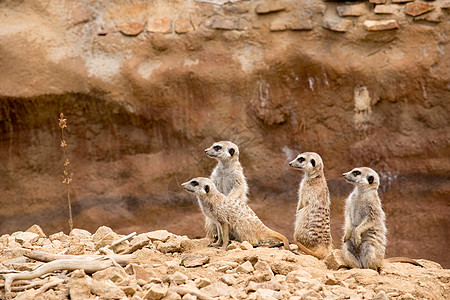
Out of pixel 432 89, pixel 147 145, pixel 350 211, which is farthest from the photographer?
pixel 147 145

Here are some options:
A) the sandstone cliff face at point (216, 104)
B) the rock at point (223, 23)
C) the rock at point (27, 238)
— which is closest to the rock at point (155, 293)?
the rock at point (27, 238)

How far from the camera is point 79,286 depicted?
124 inches

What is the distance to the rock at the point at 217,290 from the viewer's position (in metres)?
3.30

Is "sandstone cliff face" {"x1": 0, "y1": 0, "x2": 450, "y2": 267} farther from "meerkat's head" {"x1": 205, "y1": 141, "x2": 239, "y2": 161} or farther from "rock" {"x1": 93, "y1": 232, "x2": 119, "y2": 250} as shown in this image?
"rock" {"x1": 93, "y1": 232, "x2": 119, "y2": 250}

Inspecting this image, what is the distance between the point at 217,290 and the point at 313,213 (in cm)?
161

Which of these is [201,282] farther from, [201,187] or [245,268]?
[201,187]

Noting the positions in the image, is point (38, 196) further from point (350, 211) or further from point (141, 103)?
point (350, 211)

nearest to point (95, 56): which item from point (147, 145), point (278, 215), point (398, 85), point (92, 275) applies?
point (147, 145)

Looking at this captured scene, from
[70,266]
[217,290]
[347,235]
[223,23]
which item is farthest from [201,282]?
[223,23]

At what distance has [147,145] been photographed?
762 centimetres

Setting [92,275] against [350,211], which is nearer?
[92,275]

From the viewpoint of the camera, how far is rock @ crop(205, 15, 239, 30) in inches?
284

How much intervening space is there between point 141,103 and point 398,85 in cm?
288

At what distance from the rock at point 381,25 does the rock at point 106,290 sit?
15.5ft
